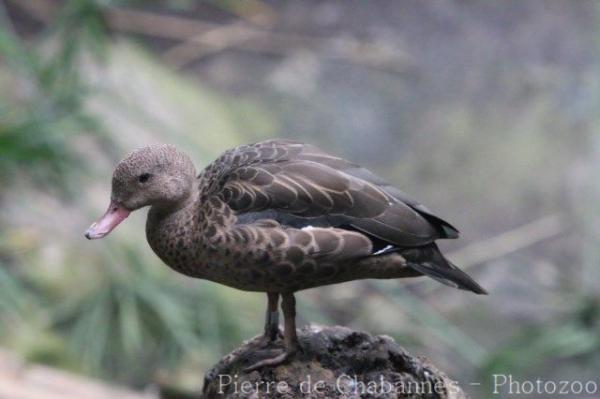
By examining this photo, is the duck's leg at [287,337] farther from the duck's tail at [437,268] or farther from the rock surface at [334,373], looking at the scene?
the duck's tail at [437,268]

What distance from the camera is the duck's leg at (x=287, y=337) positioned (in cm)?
181

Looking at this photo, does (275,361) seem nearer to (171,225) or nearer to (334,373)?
(334,373)

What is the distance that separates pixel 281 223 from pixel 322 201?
86mm

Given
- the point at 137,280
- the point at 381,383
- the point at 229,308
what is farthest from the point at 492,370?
the point at 381,383

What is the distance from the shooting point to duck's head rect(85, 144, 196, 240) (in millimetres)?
1714

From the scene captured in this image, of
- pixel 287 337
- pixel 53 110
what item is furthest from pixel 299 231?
pixel 53 110

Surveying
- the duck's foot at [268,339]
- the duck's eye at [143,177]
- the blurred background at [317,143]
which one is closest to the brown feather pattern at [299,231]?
the duck's eye at [143,177]

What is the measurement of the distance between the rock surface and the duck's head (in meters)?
0.40

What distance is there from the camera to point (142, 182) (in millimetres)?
1725

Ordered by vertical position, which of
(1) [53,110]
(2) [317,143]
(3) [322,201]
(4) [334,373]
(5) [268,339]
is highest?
(2) [317,143]

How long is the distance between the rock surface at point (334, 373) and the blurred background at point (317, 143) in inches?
54.1

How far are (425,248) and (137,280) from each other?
2119 millimetres

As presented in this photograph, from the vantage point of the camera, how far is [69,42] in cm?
388

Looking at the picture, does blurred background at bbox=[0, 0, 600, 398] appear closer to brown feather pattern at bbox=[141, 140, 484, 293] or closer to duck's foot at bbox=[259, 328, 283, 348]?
duck's foot at bbox=[259, 328, 283, 348]
